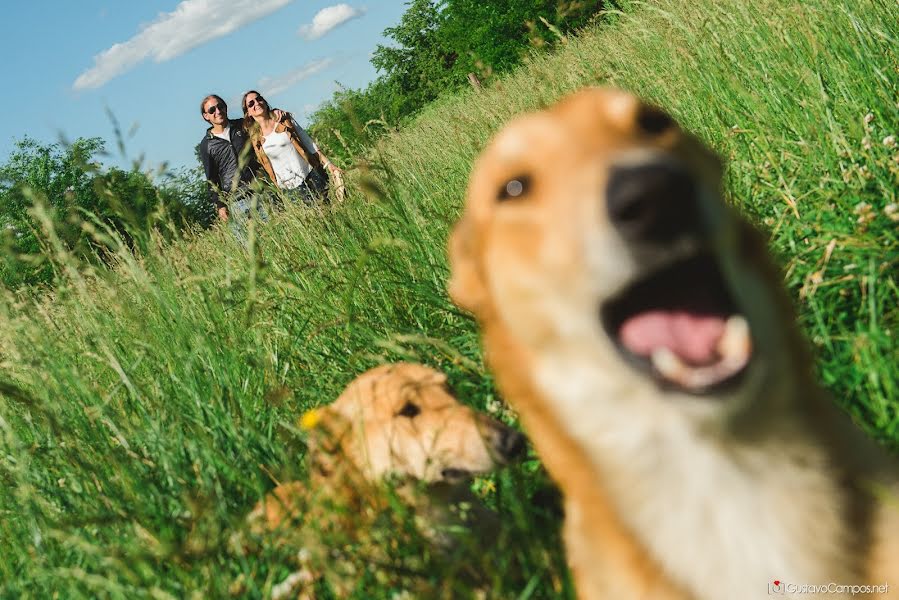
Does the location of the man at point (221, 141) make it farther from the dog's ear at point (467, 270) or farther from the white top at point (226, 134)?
the dog's ear at point (467, 270)

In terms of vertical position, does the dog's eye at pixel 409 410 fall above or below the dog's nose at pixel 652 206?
below

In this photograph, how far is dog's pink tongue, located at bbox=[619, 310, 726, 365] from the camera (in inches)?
61.7

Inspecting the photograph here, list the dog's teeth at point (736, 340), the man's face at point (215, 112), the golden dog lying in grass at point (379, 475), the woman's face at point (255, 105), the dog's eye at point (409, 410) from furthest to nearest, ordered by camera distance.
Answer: the man's face at point (215, 112) < the woman's face at point (255, 105) < the dog's eye at point (409, 410) < the golden dog lying in grass at point (379, 475) < the dog's teeth at point (736, 340)

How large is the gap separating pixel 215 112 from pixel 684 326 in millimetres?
7620

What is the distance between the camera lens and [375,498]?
1894mm

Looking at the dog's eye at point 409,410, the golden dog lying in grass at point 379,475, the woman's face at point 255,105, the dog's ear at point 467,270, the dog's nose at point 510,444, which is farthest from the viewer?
A: the woman's face at point 255,105

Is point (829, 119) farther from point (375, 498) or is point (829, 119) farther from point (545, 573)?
point (375, 498)

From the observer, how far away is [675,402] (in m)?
1.55

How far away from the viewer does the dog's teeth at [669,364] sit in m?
1.54

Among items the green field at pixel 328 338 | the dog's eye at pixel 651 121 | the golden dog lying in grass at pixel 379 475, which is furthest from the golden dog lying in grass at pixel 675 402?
the golden dog lying in grass at pixel 379 475

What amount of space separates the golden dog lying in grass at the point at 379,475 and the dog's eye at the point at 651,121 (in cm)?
101

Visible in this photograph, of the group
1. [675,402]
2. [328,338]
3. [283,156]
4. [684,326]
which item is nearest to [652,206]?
[684,326]

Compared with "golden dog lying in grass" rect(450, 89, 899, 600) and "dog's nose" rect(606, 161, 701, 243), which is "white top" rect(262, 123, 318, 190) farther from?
"dog's nose" rect(606, 161, 701, 243)

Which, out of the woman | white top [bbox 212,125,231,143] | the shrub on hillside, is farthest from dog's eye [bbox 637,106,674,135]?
white top [bbox 212,125,231,143]
